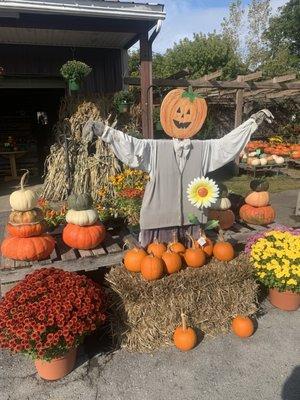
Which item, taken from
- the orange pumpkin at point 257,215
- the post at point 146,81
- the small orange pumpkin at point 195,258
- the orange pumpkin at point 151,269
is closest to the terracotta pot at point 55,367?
the orange pumpkin at point 151,269

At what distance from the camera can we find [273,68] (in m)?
24.8

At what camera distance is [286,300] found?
3715 millimetres

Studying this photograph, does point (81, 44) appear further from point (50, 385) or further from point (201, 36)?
point (201, 36)

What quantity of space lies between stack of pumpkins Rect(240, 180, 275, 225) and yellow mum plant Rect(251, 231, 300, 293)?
0.86 meters

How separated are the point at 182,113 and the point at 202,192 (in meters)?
0.84

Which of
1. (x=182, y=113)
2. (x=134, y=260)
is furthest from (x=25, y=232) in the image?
(x=182, y=113)

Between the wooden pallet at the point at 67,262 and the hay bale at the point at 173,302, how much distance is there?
359 millimetres

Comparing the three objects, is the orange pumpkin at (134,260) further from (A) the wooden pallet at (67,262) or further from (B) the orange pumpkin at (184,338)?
(B) the orange pumpkin at (184,338)

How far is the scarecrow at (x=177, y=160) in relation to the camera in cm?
352

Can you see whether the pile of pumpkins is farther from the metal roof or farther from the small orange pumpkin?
the metal roof

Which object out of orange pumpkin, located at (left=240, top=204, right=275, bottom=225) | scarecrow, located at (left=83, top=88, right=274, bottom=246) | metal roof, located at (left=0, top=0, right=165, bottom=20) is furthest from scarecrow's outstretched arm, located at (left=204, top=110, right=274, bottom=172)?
metal roof, located at (left=0, top=0, right=165, bottom=20)

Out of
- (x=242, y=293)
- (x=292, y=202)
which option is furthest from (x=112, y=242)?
(x=292, y=202)

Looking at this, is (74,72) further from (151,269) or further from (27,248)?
(151,269)

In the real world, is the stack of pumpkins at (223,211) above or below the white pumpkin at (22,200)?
below
